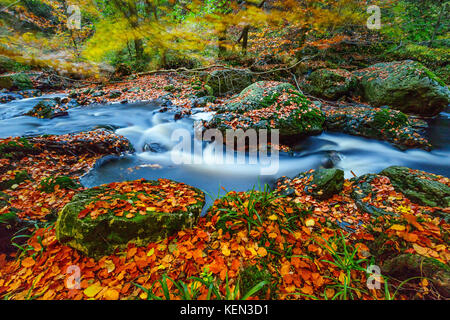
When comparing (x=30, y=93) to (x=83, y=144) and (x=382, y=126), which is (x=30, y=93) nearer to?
(x=83, y=144)

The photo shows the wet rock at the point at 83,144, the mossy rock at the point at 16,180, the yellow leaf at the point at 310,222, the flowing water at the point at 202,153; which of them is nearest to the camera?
the yellow leaf at the point at 310,222

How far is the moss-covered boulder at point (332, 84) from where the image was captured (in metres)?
9.31

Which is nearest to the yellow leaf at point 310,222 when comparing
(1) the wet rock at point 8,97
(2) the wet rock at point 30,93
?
(1) the wet rock at point 8,97

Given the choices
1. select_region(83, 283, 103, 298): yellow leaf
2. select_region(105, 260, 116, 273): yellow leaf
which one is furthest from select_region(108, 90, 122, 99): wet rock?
select_region(83, 283, 103, 298): yellow leaf

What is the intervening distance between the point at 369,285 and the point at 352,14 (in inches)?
525

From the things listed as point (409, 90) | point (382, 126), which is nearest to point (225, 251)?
point (382, 126)

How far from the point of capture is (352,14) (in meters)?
9.73

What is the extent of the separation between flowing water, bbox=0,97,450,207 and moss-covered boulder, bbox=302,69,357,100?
3709 millimetres

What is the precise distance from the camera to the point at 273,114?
5.99m

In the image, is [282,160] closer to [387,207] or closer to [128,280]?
[387,207]

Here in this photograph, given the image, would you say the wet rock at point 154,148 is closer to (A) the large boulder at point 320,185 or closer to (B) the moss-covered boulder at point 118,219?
(B) the moss-covered boulder at point 118,219

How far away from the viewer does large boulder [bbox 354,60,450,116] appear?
287 inches

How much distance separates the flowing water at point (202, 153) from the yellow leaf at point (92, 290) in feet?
7.23

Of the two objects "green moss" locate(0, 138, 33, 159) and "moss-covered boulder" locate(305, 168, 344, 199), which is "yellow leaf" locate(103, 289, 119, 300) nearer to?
"moss-covered boulder" locate(305, 168, 344, 199)
